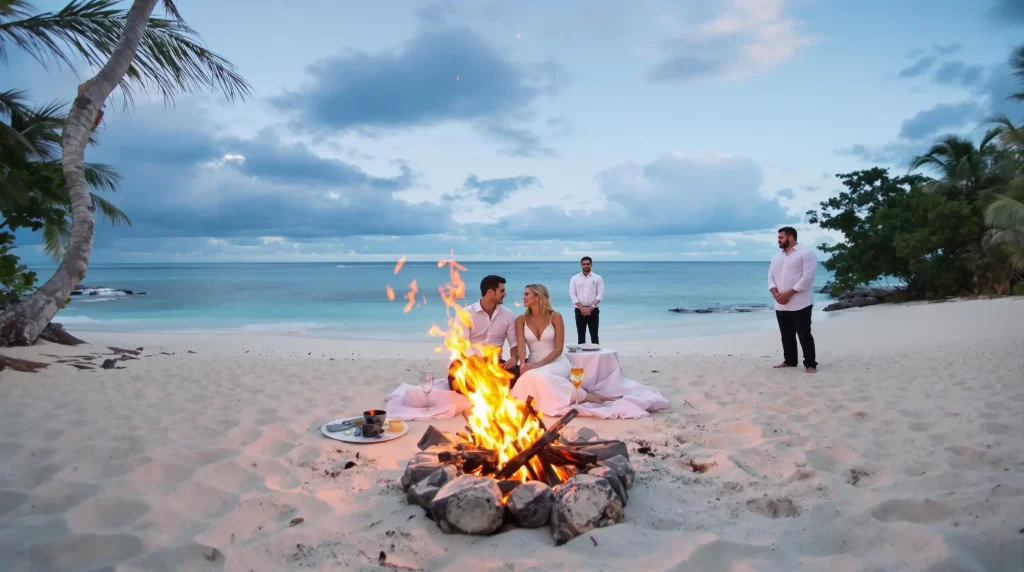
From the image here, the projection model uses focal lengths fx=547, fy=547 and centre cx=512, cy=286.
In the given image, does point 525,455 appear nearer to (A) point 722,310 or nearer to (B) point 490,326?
(B) point 490,326

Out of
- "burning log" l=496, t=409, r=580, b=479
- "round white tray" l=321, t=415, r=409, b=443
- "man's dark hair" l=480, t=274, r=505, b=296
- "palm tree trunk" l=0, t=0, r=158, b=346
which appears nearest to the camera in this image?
"burning log" l=496, t=409, r=580, b=479

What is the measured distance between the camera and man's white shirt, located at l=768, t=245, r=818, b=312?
7391mm

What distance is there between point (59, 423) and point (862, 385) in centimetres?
809

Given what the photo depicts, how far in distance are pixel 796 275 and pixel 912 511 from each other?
5.14 metres

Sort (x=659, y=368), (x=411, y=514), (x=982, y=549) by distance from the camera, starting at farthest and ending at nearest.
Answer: (x=659, y=368), (x=411, y=514), (x=982, y=549)

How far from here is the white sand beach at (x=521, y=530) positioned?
104 inches

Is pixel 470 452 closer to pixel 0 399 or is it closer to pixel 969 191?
pixel 0 399

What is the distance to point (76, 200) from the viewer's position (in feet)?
26.9

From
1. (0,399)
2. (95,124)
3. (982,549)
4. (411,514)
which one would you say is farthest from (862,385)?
(95,124)

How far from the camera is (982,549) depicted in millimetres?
2471

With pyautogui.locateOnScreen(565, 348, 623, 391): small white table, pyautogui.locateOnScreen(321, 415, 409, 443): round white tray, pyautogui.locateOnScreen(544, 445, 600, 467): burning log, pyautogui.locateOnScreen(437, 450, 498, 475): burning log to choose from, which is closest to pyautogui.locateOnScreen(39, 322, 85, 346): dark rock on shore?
pyautogui.locateOnScreen(321, 415, 409, 443): round white tray

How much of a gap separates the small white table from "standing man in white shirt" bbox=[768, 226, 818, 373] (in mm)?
2756

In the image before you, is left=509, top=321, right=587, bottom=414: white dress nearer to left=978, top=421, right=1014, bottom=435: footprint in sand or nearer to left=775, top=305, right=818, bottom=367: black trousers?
left=978, top=421, right=1014, bottom=435: footprint in sand

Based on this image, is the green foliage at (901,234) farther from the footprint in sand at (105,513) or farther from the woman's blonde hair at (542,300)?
the footprint in sand at (105,513)
